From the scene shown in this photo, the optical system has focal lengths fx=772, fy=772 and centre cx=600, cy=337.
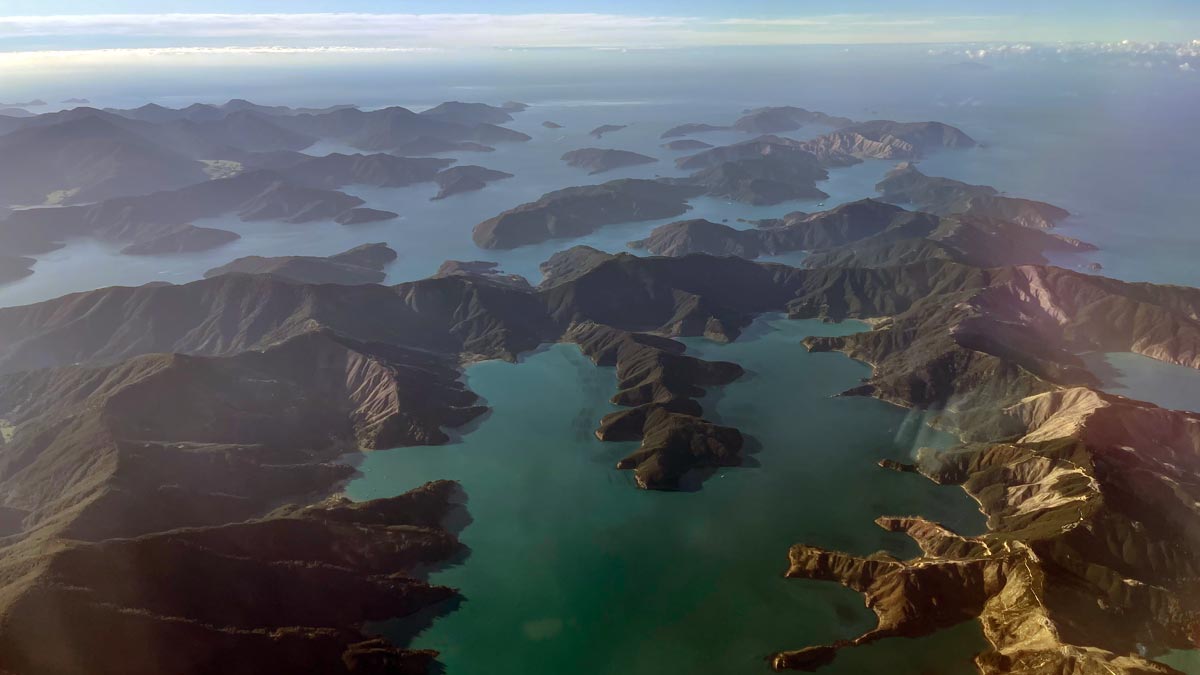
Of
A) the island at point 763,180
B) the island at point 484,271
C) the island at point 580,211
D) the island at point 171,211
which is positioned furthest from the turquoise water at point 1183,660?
the island at point 171,211

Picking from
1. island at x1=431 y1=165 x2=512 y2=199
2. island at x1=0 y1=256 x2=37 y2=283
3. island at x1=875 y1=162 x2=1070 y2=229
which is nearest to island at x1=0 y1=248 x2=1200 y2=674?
island at x1=0 y1=256 x2=37 y2=283

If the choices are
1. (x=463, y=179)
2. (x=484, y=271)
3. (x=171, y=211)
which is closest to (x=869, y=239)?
(x=484, y=271)

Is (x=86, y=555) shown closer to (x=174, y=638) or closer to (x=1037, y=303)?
(x=174, y=638)

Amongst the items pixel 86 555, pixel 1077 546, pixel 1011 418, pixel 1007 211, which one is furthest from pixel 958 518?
pixel 1007 211

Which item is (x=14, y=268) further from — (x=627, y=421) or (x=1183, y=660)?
(x=1183, y=660)

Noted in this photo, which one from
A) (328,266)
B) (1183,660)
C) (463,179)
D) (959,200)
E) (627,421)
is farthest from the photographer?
(463,179)

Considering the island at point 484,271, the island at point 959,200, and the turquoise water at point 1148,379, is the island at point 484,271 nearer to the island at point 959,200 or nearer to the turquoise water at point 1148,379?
the turquoise water at point 1148,379

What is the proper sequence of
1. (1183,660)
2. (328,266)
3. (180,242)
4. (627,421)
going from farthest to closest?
(180,242) → (328,266) → (627,421) → (1183,660)
